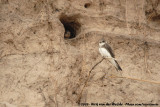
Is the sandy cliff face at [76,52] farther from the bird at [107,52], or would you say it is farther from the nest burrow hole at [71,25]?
the bird at [107,52]

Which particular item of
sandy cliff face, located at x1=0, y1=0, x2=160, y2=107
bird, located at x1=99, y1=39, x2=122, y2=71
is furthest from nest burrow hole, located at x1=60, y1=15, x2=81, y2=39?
bird, located at x1=99, y1=39, x2=122, y2=71

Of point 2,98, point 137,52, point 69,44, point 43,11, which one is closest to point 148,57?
point 137,52

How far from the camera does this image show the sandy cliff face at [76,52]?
2.02 meters

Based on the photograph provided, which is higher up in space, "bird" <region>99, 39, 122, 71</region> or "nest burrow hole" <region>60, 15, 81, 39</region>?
"nest burrow hole" <region>60, 15, 81, 39</region>

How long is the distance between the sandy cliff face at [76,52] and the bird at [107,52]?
0.11m

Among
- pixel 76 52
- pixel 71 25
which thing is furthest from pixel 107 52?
pixel 71 25

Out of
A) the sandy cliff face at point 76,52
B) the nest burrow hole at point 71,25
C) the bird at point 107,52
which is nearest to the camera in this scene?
the sandy cliff face at point 76,52

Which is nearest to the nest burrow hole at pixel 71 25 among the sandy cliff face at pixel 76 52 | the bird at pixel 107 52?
the sandy cliff face at pixel 76 52

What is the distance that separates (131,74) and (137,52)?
0.28 meters

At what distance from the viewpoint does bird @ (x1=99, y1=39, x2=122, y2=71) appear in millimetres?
2242

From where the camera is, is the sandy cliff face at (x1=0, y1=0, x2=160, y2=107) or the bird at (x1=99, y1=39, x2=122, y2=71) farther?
the bird at (x1=99, y1=39, x2=122, y2=71)

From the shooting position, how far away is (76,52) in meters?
2.29

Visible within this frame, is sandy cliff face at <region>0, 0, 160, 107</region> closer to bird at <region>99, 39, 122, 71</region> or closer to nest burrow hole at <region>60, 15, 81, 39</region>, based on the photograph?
nest burrow hole at <region>60, 15, 81, 39</region>

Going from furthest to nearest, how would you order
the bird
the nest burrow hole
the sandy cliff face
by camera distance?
1. the nest burrow hole
2. the bird
3. the sandy cliff face
